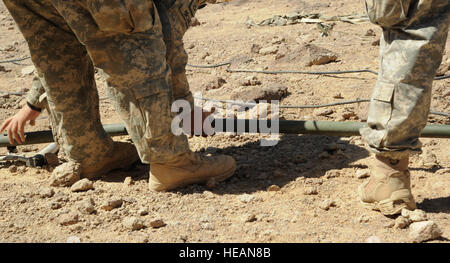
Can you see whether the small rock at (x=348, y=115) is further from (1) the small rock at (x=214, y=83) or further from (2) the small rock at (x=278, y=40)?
(2) the small rock at (x=278, y=40)

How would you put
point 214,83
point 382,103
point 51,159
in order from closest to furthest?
point 382,103
point 51,159
point 214,83

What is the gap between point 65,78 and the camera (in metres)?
2.99

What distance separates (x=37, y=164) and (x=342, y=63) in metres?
2.66

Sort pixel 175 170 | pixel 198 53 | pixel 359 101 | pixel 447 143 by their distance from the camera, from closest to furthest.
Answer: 1. pixel 175 170
2. pixel 447 143
3. pixel 359 101
4. pixel 198 53

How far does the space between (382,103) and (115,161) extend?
1675 mm

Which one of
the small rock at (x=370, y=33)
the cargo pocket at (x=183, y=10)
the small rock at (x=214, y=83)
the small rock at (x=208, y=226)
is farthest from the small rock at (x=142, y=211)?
Result: the small rock at (x=370, y=33)

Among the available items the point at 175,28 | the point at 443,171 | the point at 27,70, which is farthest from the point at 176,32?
the point at 27,70

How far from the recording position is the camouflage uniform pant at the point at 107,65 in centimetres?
246

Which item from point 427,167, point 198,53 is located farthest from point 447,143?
point 198,53

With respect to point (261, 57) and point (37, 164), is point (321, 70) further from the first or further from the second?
point (37, 164)

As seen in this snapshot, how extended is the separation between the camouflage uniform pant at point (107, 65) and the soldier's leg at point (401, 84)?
0.99 meters

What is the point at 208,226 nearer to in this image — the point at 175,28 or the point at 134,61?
the point at 134,61

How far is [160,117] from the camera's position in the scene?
2.65m

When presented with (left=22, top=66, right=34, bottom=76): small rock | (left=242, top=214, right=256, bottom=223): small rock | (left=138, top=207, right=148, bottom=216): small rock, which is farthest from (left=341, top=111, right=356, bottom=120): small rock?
(left=22, top=66, right=34, bottom=76): small rock
